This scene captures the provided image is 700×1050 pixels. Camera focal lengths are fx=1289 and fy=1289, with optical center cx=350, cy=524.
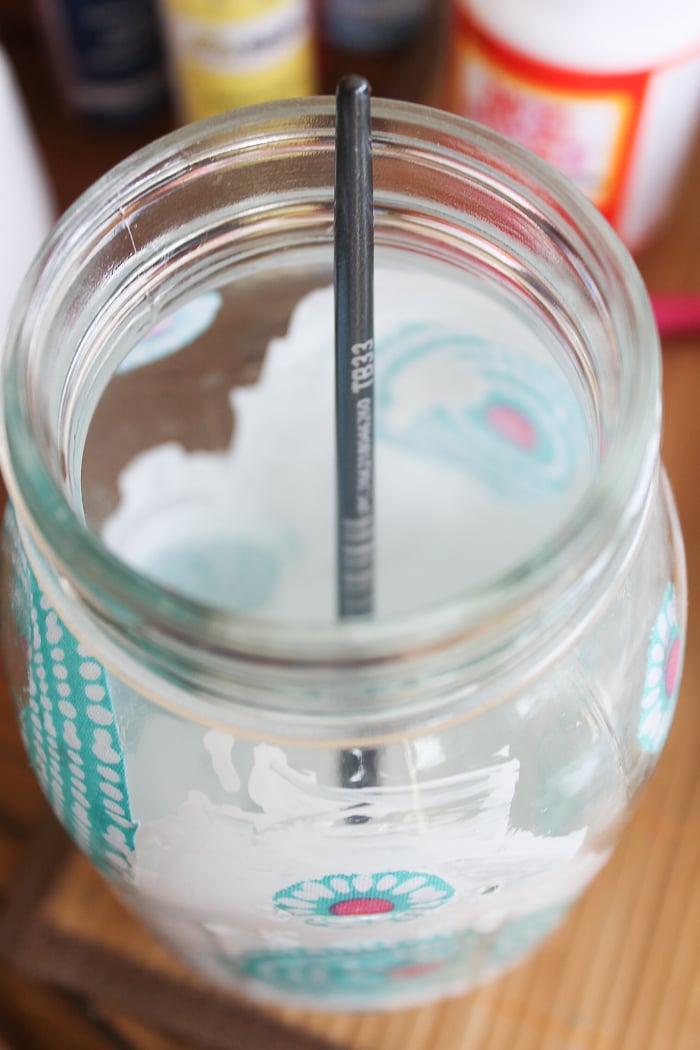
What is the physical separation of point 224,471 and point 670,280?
0.20 m

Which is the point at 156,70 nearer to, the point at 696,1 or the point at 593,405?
the point at 696,1

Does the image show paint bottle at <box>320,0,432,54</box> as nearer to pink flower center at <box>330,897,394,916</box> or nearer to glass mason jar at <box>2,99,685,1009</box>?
glass mason jar at <box>2,99,685,1009</box>

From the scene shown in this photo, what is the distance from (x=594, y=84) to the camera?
413 millimetres

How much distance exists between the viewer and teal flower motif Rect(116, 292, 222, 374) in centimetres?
33

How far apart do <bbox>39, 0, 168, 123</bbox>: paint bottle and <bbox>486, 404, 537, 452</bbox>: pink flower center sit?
9.2 inches

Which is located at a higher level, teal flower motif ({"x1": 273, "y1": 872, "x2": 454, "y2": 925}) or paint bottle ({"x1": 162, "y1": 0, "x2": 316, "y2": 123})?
paint bottle ({"x1": 162, "y1": 0, "x2": 316, "y2": 123})

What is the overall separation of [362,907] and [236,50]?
318 mm

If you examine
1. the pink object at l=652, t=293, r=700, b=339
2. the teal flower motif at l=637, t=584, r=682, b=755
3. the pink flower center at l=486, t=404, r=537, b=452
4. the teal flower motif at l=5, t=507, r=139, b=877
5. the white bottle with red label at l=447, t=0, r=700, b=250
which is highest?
the white bottle with red label at l=447, t=0, r=700, b=250

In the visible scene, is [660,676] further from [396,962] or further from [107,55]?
[107,55]

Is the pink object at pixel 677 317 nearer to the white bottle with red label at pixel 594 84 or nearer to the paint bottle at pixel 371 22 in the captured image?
the white bottle with red label at pixel 594 84

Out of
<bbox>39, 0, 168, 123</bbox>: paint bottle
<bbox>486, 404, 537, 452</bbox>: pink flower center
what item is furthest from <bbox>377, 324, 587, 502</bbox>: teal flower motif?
<bbox>39, 0, 168, 123</bbox>: paint bottle

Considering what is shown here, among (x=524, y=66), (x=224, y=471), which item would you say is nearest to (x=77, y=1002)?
(x=224, y=471)

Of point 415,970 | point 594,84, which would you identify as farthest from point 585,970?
point 594,84

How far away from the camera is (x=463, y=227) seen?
287 millimetres
